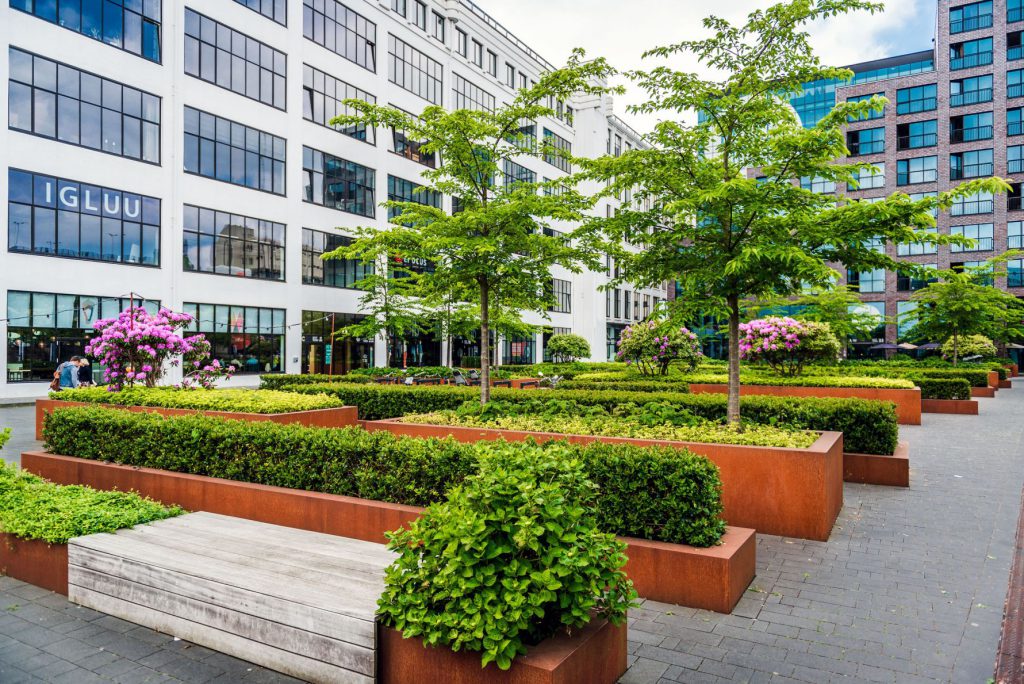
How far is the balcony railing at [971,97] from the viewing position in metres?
53.1

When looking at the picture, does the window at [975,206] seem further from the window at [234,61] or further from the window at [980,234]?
the window at [234,61]

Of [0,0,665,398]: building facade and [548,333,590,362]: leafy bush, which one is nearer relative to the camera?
[0,0,665,398]: building facade

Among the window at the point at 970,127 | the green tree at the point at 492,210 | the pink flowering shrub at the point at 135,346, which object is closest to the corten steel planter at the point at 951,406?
the green tree at the point at 492,210

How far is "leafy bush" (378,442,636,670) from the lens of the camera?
315 cm

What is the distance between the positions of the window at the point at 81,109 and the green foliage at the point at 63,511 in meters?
23.6

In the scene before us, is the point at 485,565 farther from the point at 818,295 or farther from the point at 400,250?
the point at 818,295

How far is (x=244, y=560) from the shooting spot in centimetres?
446

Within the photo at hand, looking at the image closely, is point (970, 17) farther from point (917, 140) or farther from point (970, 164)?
point (970, 164)

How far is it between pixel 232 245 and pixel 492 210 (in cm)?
2312

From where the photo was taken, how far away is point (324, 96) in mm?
35000

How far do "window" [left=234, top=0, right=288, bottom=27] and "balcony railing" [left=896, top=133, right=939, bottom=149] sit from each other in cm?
5098

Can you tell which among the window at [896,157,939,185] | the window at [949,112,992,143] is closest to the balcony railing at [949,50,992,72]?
the window at [949,112,992,143]

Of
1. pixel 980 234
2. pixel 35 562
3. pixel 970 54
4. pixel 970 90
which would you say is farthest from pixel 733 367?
pixel 970 54

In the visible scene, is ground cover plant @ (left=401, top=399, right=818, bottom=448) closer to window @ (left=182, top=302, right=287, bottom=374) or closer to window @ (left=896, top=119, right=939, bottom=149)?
window @ (left=182, top=302, right=287, bottom=374)
